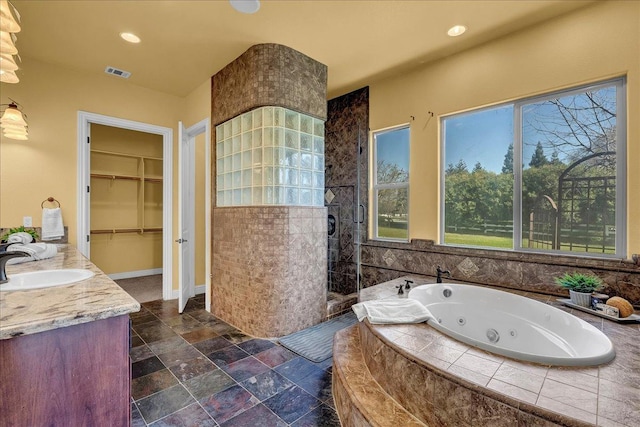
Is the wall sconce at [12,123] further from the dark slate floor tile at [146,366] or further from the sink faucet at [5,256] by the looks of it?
the dark slate floor tile at [146,366]

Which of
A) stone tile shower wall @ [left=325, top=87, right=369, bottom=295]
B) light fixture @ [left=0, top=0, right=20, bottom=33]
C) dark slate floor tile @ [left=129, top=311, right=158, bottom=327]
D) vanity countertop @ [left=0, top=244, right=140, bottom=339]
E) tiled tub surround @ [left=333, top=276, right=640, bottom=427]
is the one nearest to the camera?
vanity countertop @ [left=0, top=244, right=140, bottom=339]

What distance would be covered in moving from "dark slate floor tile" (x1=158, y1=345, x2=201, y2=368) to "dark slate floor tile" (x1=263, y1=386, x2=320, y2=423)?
3.13 ft

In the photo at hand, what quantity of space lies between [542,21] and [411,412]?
3.31 m

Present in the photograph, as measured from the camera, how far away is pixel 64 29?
8.51ft

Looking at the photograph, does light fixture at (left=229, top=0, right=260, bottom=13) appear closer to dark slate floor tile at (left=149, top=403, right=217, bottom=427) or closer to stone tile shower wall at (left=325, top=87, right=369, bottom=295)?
stone tile shower wall at (left=325, top=87, right=369, bottom=295)

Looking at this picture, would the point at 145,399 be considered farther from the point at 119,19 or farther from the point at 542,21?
the point at 542,21

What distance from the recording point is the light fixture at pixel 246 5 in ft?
7.30

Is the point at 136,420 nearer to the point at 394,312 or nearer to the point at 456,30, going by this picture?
the point at 394,312

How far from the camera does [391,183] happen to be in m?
3.79

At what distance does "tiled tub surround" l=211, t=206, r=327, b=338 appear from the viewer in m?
2.82

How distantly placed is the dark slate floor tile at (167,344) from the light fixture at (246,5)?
117 inches

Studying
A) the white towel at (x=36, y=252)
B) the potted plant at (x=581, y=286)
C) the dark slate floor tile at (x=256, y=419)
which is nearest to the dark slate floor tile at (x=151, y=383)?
the dark slate floor tile at (x=256, y=419)

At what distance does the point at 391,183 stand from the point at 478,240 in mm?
1247

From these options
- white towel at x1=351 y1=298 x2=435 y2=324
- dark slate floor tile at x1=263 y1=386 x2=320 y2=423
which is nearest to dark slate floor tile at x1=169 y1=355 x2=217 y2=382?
dark slate floor tile at x1=263 y1=386 x2=320 y2=423
